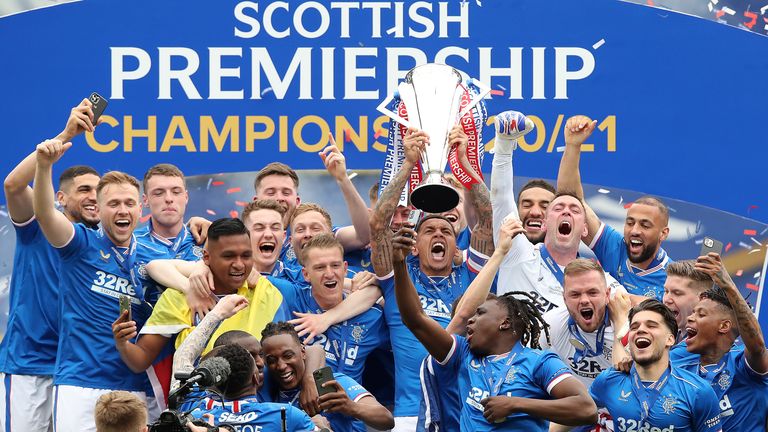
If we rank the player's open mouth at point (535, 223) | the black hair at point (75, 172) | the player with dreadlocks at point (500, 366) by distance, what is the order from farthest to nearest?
the player's open mouth at point (535, 223) < the black hair at point (75, 172) < the player with dreadlocks at point (500, 366)

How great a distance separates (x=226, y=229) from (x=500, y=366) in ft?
5.13

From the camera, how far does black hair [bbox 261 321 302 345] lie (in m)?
6.98

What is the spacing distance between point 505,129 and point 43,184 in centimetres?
242

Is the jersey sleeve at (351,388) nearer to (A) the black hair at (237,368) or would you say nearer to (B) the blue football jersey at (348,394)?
(B) the blue football jersey at (348,394)

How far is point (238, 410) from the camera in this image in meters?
6.30

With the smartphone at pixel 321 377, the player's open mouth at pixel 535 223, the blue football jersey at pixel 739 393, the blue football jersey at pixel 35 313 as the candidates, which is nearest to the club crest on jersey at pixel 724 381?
the blue football jersey at pixel 739 393

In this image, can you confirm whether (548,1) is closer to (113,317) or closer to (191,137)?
(191,137)

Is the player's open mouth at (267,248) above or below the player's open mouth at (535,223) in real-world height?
below

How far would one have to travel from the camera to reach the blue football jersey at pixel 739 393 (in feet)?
23.4

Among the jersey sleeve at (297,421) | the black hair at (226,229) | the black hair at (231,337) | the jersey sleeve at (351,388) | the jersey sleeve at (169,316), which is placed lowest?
the jersey sleeve at (297,421)

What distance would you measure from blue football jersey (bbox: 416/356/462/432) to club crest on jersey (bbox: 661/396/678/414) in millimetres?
909

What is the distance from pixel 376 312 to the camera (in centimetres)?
777

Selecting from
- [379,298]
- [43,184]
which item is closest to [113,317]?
[43,184]

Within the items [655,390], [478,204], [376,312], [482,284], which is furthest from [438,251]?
[655,390]
